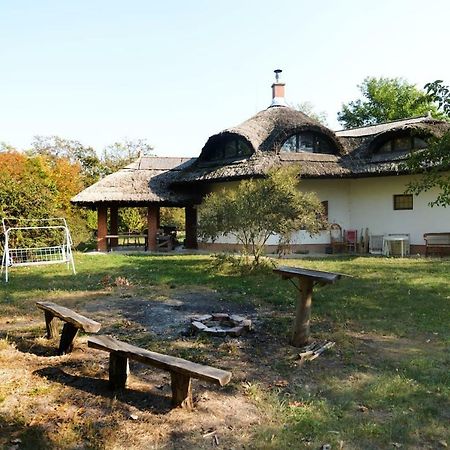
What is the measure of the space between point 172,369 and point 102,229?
1518 centimetres

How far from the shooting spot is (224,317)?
5918mm

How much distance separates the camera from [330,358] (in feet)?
15.2

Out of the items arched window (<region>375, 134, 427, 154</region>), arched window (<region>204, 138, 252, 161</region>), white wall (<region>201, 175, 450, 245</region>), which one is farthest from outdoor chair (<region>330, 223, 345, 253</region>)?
arched window (<region>204, 138, 252, 161</region>)

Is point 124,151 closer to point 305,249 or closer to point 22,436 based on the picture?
point 305,249

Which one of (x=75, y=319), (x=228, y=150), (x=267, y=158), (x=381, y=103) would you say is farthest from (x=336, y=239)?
(x=381, y=103)

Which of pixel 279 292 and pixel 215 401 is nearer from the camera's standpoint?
pixel 215 401

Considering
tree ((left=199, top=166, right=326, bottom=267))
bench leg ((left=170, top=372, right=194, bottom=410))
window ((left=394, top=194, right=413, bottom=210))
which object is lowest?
bench leg ((left=170, top=372, right=194, bottom=410))

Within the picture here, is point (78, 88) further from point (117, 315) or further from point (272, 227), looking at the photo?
point (117, 315)

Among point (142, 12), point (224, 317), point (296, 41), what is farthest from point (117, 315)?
point (296, 41)

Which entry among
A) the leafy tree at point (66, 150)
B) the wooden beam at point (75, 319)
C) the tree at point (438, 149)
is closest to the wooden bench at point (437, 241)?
the tree at point (438, 149)

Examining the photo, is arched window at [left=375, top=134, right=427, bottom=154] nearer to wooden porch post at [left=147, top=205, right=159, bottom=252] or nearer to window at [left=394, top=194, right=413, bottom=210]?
window at [left=394, top=194, right=413, bottom=210]

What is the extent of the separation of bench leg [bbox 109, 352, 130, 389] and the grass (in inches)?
18.9

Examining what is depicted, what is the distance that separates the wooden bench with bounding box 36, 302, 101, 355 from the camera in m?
4.21

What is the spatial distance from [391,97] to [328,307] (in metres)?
33.5
